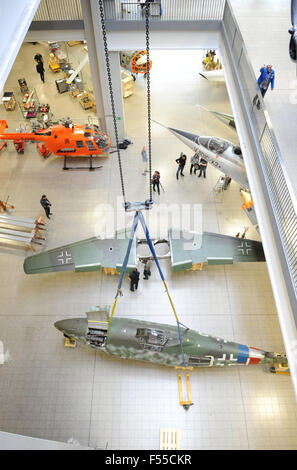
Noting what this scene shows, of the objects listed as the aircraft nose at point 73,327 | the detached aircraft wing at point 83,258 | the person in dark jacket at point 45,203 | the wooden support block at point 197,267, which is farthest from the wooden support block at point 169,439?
the person in dark jacket at point 45,203

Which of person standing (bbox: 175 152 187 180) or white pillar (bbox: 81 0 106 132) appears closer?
white pillar (bbox: 81 0 106 132)

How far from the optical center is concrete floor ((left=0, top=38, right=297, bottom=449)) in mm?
8445

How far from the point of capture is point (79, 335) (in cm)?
890

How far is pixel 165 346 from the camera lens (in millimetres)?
8617

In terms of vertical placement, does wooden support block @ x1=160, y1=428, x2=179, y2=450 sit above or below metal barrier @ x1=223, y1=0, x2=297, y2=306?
below

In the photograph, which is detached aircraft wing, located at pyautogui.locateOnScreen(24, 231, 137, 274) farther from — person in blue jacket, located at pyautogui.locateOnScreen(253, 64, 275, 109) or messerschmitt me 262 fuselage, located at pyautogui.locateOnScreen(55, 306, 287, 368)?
person in blue jacket, located at pyautogui.locateOnScreen(253, 64, 275, 109)

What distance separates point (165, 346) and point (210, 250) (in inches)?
127

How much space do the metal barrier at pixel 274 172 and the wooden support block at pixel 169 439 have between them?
4796 mm

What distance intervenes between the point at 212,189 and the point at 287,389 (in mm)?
7083

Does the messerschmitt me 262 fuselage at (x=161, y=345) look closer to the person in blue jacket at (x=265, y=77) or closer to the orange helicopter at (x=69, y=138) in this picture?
the person in blue jacket at (x=265, y=77)

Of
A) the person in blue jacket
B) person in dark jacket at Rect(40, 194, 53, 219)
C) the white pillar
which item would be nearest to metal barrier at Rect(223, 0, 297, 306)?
the person in blue jacket

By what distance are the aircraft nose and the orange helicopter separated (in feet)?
21.9

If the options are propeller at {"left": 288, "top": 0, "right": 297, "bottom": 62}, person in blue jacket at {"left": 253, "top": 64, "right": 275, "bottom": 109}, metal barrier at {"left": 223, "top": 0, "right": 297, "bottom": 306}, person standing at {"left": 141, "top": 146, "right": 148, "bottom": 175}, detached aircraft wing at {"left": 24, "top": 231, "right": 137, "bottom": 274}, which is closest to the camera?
metal barrier at {"left": 223, "top": 0, "right": 297, "bottom": 306}
